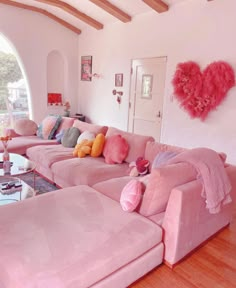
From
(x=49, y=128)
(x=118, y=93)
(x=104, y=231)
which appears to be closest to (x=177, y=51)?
(x=118, y=93)

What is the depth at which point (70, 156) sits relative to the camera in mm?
3434

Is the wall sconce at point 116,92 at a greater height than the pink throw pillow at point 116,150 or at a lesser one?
greater

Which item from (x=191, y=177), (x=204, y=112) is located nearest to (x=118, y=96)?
(x=204, y=112)

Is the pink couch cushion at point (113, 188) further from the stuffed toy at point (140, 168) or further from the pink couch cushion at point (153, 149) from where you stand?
the pink couch cushion at point (153, 149)

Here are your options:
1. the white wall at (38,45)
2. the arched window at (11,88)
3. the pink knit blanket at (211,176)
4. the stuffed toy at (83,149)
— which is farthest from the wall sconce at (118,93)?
the pink knit blanket at (211,176)

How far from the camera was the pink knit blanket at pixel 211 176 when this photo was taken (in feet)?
6.32

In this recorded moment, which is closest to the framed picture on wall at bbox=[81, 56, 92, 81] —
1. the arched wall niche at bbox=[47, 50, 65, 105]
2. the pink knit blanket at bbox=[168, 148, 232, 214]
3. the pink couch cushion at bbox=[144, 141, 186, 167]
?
the arched wall niche at bbox=[47, 50, 65, 105]

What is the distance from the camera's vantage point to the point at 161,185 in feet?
5.94

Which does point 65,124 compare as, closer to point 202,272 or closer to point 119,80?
point 119,80

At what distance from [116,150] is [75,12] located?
3.51 metres

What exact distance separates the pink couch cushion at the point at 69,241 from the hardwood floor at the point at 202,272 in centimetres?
13

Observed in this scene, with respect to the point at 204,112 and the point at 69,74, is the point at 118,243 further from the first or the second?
the point at 69,74

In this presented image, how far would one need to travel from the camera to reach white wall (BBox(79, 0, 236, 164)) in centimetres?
361

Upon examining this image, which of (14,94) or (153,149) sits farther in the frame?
(14,94)
